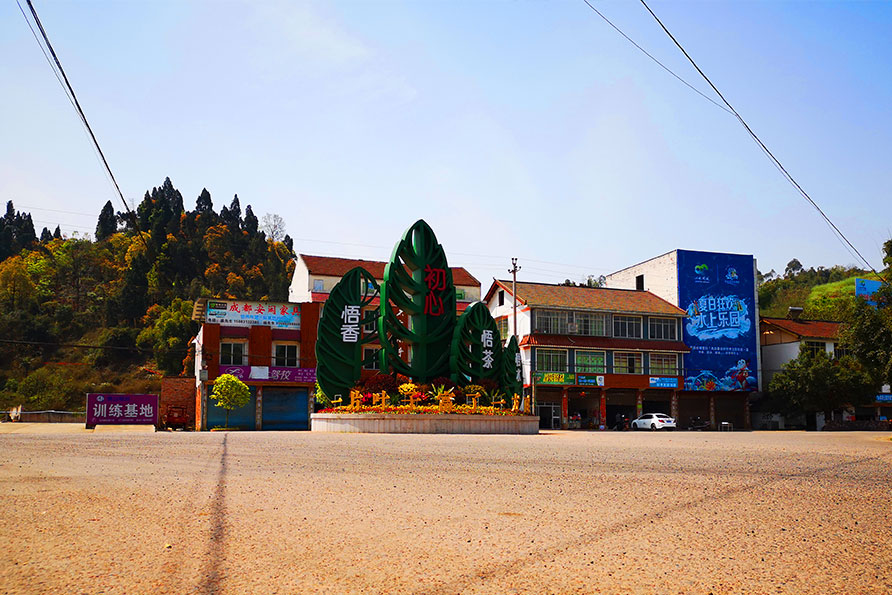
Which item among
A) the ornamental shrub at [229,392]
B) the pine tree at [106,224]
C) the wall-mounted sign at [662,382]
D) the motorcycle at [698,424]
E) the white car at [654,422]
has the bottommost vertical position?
A: the motorcycle at [698,424]

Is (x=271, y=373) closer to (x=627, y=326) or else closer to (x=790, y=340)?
(x=627, y=326)

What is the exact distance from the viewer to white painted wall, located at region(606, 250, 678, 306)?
56.1m

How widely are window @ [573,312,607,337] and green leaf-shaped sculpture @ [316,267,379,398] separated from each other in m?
24.4

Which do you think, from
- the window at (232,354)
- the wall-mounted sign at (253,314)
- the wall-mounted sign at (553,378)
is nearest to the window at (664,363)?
the wall-mounted sign at (553,378)

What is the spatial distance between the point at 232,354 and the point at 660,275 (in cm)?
3178

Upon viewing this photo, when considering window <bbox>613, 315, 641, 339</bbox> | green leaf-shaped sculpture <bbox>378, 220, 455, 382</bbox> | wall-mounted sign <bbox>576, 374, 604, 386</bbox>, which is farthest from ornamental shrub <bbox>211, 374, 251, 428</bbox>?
window <bbox>613, 315, 641, 339</bbox>

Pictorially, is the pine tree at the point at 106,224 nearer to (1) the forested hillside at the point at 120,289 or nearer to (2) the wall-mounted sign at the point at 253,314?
(1) the forested hillside at the point at 120,289

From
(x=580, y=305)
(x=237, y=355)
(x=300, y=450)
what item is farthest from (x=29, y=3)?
(x=580, y=305)

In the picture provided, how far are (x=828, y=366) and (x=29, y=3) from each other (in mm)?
52165

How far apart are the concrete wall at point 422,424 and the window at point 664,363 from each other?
25.4 m

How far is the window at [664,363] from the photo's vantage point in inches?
2094

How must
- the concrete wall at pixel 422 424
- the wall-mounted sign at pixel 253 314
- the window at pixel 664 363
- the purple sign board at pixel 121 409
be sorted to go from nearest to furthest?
the concrete wall at pixel 422 424 → the purple sign board at pixel 121 409 → the wall-mounted sign at pixel 253 314 → the window at pixel 664 363

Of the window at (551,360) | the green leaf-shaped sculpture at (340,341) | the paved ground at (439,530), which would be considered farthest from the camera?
the window at (551,360)

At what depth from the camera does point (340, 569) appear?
4.92 meters
